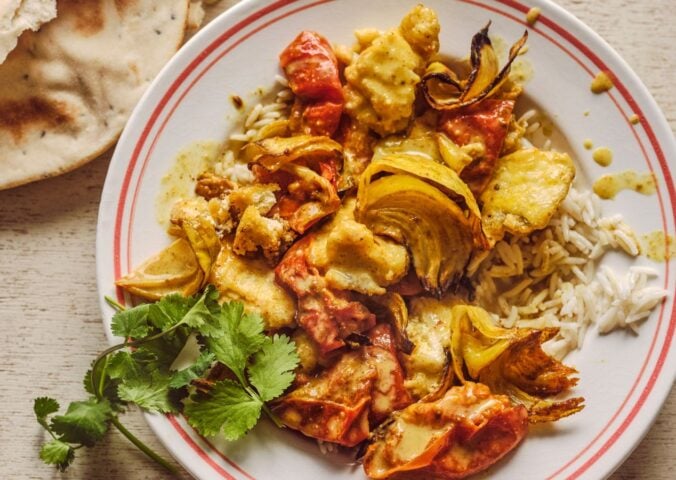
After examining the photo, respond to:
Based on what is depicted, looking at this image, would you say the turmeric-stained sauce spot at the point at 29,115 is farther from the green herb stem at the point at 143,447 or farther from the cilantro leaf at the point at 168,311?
the green herb stem at the point at 143,447

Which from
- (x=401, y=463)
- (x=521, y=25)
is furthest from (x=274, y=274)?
(x=521, y=25)

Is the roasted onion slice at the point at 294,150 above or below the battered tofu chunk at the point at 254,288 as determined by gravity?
above

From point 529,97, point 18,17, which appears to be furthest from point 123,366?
point 529,97

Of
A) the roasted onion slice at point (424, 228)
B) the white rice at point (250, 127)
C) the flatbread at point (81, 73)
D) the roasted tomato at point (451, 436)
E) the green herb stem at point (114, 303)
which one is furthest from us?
the flatbread at point (81, 73)

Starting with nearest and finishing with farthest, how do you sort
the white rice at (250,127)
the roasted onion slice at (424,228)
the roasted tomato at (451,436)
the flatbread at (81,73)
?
the roasted tomato at (451,436) → the roasted onion slice at (424,228) → the white rice at (250,127) → the flatbread at (81,73)

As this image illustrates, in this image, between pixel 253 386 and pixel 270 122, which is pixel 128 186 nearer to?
pixel 270 122

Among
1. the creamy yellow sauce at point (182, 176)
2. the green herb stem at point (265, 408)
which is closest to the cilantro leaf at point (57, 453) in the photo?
the green herb stem at point (265, 408)

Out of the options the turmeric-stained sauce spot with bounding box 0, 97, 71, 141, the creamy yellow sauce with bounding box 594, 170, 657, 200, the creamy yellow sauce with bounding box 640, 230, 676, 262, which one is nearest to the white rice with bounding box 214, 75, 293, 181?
the turmeric-stained sauce spot with bounding box 0, 97, 71, 141

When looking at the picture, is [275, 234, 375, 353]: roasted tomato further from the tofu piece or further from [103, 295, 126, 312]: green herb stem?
[103, 295, 126, 312]: green herb stem
